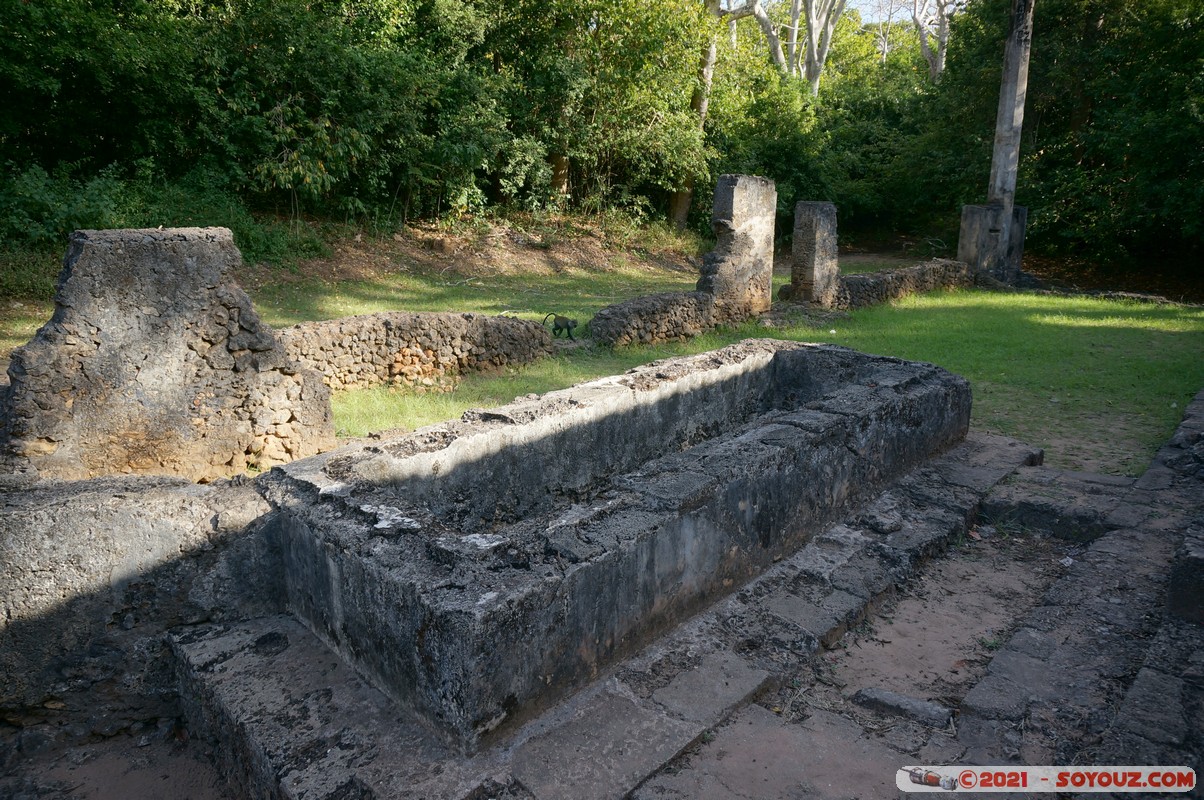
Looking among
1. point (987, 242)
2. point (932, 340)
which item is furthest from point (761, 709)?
point (987, 242)

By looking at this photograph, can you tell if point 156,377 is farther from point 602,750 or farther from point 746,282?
point 746,282

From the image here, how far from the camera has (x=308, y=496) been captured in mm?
3219

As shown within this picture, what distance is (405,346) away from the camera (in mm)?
7984

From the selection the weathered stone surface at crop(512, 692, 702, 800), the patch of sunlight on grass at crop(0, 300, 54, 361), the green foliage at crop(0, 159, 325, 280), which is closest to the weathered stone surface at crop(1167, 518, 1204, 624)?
the weathered stone surface at crop(512, 692, 702, 800)

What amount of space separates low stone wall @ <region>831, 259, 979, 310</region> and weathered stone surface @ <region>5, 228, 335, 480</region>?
31.2 ft

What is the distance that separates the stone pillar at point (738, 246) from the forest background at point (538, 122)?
611 cm

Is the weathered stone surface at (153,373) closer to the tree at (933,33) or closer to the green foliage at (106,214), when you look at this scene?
the green foliage at (106,214)

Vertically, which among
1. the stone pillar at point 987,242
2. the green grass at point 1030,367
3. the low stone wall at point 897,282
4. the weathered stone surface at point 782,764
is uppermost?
the stone pillar at point 987,242

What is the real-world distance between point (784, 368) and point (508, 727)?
412 centimetres

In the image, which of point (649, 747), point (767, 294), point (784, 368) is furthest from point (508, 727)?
point (767, 294)

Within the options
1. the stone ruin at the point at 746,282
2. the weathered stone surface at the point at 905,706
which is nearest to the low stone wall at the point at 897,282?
the stone ruin at the point at 746,282

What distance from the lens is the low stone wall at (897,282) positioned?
43.4ft

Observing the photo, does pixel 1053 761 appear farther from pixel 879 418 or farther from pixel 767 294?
pixel 767 294

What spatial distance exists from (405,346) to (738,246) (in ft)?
17.7
